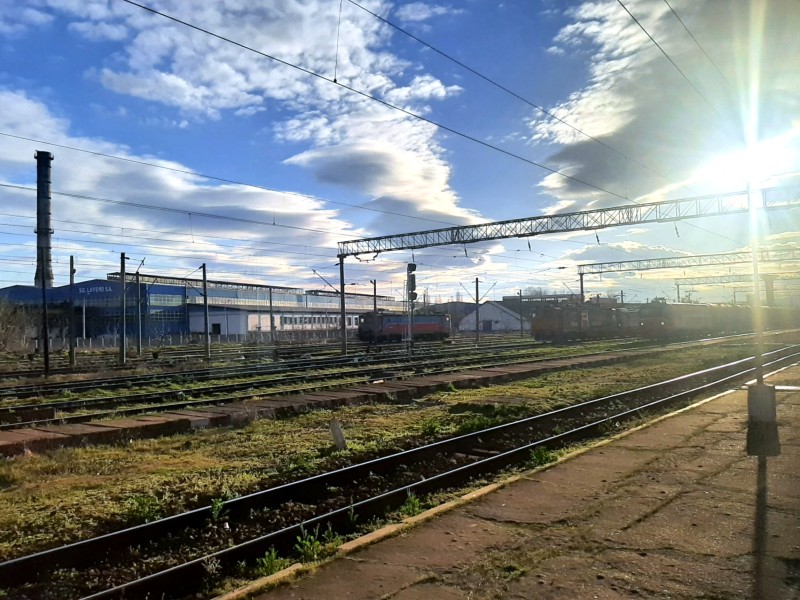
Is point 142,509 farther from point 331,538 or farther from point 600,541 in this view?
point 600,541

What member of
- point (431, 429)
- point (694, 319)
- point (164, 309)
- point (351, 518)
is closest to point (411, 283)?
point (431, 429)

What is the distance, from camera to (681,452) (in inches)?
367

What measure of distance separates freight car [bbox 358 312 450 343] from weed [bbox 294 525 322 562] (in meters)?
46.8

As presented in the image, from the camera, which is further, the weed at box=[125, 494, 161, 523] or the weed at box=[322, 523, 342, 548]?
the weed at box=[125, 494, 161, 523]

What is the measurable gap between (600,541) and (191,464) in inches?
255

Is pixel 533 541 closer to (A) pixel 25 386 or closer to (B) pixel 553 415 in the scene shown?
(B) pixel 553 415

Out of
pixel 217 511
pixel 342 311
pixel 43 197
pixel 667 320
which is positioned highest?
pixel 43 197

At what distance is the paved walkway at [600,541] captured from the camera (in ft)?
15.3

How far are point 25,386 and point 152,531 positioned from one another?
2137cm

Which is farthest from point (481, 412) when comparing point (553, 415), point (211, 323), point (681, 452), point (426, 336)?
point (211, 323)

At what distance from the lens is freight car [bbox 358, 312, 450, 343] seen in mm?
55109

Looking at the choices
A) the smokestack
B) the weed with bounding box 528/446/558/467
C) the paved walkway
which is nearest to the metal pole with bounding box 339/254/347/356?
the weed with bounding box 528/446/558/467

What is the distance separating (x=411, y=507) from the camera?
276 inches

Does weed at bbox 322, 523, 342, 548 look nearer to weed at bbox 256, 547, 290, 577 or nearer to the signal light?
weed at bbox 256, 547, 290, 577
